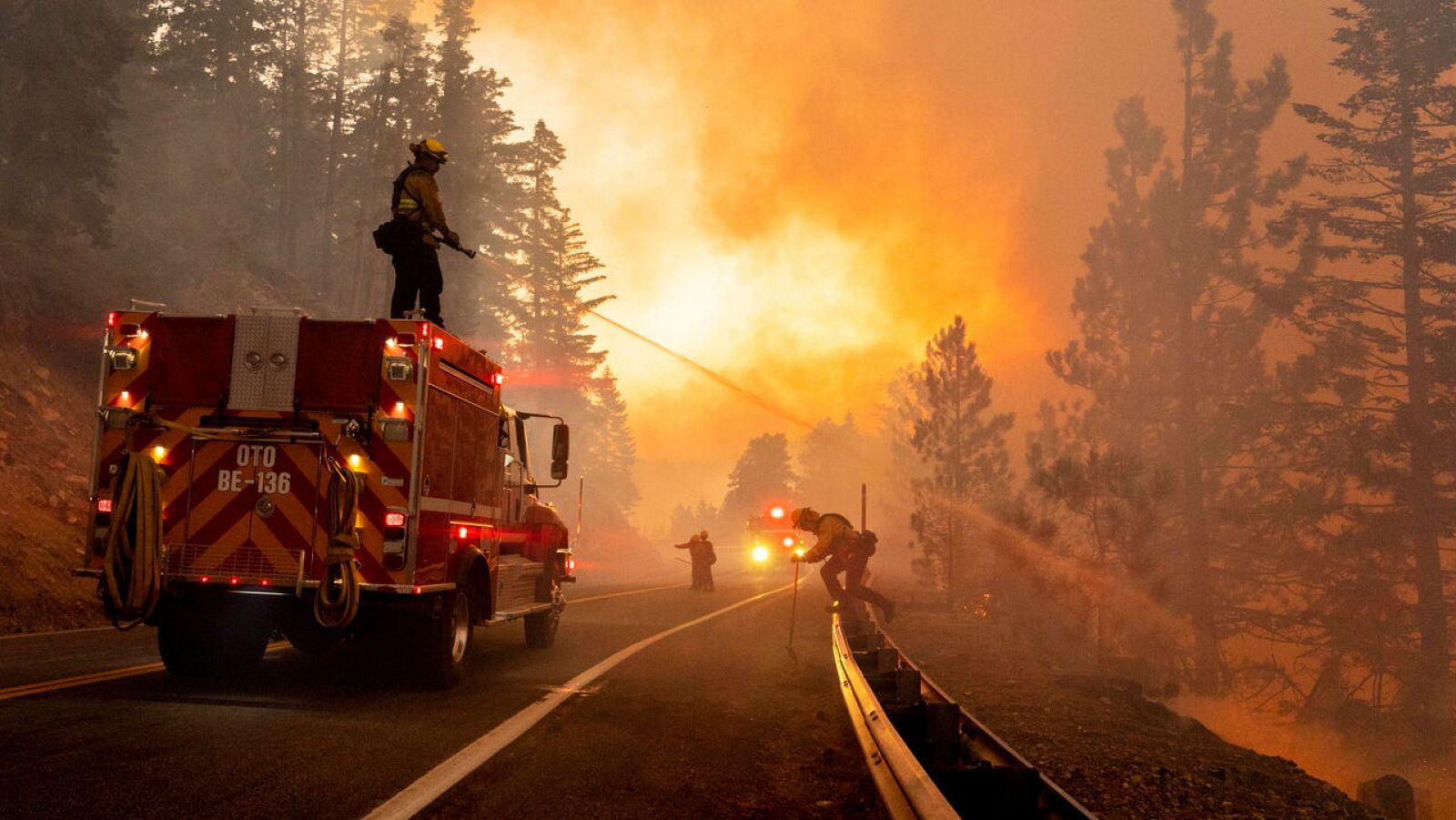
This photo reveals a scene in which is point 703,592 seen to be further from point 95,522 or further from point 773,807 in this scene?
point 773,807

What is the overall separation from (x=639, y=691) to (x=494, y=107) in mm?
48958

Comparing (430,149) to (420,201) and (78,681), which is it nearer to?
(420,201)

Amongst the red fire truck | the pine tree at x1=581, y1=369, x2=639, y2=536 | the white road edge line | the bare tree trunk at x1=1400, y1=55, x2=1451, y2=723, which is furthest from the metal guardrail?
the pine tree at x1=581, y1=369, x2=639, y2=536

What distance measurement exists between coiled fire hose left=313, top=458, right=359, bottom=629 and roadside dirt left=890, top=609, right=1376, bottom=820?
543 centimetres

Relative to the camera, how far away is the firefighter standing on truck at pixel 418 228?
1036 centimetres

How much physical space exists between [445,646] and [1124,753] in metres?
5.80

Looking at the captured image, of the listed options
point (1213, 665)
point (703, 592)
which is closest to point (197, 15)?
point (703, 592)

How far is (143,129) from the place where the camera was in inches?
1591

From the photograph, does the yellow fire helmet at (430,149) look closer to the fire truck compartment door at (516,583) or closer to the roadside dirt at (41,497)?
the fire truck compartment door at (516,583)

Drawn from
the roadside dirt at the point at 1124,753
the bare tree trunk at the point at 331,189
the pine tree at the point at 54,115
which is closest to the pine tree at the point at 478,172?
the bare tree trunk at the point at 331,189

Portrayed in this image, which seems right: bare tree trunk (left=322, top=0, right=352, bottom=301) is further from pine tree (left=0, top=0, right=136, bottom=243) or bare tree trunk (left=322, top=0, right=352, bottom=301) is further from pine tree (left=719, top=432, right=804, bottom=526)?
pine tree (left=719, top=432, right=804, bottom=526)

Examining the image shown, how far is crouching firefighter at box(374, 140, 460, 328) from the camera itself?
10336 mm

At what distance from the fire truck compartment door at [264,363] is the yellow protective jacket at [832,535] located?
943 centimetres

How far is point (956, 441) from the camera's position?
4028 cm
